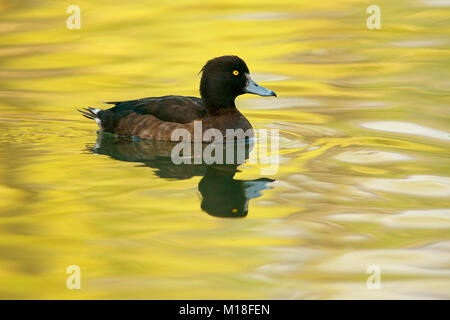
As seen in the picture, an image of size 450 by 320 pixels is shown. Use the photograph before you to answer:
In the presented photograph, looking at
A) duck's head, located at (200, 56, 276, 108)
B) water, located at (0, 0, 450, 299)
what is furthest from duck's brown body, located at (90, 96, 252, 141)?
water, located at (0, 0, 450, 299)

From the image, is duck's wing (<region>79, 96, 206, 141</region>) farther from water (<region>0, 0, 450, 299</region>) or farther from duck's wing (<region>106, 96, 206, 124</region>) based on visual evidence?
water (<region>0, 0, 450, 299</region>)

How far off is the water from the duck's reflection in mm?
35

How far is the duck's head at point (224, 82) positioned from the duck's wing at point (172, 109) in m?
0.20

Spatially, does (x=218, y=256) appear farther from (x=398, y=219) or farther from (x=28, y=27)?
(x=28, y=27)

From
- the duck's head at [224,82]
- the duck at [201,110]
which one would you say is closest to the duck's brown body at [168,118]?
the duck at [201,110]

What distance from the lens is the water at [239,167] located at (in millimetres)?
6352

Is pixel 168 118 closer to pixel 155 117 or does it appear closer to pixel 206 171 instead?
pixel 155 117

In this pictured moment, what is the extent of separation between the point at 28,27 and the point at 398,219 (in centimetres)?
1162

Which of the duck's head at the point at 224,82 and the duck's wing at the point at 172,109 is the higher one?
the duck's head at the point at 224,82

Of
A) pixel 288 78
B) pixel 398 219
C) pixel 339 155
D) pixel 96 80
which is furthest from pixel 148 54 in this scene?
pixel 398 219

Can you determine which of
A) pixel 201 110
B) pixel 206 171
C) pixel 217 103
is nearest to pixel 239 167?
pixel 206 171

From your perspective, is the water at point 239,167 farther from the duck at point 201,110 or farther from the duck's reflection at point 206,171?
the duck at point 201,110

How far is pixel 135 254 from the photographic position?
21.7ft

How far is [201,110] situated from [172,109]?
1.30 ft
